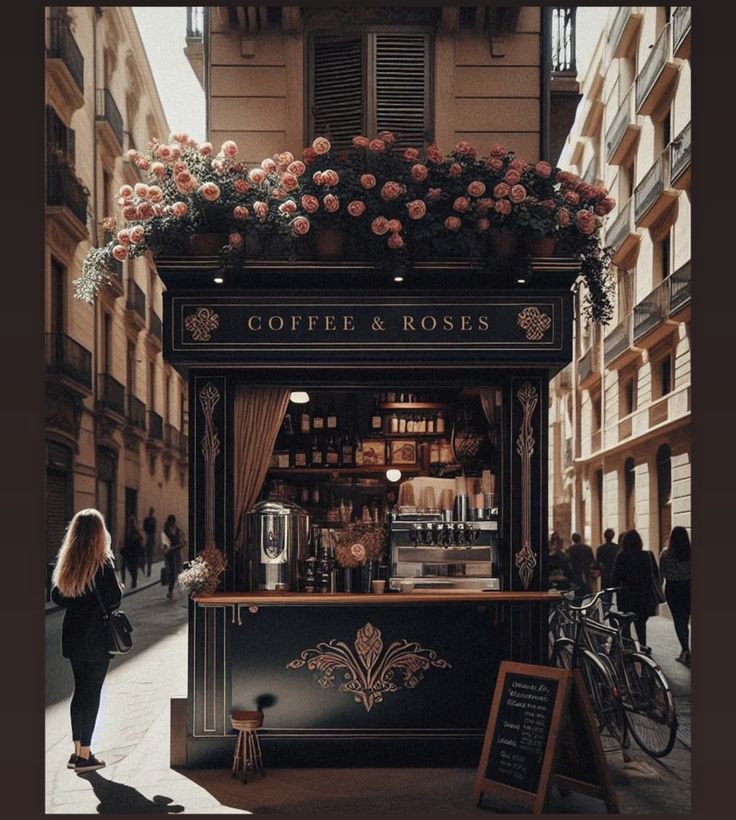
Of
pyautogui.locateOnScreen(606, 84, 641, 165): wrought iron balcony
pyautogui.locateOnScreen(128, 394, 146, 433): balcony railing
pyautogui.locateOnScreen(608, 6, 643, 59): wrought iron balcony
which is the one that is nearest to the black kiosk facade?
pyautogui.locateOnScreen(606, 84, 641, 165): wrought iron balcony

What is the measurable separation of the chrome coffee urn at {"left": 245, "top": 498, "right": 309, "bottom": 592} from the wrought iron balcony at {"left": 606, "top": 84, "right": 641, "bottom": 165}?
18131mm

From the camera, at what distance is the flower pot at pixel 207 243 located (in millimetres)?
7777

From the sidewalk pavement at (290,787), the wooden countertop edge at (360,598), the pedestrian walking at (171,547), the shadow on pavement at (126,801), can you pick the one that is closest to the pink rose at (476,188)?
the wooden countertop edge at (360,598)

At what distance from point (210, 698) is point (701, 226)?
15.8ft

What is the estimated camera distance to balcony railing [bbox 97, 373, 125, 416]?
26.3m

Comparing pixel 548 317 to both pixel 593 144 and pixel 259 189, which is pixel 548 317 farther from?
pixel 593 144

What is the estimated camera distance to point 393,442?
430 inches

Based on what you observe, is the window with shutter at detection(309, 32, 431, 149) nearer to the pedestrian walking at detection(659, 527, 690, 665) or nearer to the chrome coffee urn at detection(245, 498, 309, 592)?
the chrome coffee urn at detection(245, 498, 309, 592)

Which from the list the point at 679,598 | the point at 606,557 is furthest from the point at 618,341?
the point at 679,598

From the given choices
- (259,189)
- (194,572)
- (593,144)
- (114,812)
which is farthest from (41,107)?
(593,144)

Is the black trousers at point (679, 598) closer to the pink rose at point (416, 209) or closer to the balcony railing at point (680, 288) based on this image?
the pink rose at point (416, 209)

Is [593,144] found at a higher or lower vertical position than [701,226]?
higher

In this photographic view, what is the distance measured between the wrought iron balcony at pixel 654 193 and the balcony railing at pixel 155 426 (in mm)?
17199

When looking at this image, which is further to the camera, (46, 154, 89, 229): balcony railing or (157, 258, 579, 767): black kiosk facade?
(46, 154, 89, 229): balcony railing
